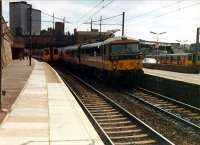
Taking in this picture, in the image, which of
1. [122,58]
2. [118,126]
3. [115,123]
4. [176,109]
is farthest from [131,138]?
[122,58]

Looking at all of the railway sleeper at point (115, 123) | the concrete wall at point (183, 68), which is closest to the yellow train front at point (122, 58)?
the concrete wall at point (183, 68)

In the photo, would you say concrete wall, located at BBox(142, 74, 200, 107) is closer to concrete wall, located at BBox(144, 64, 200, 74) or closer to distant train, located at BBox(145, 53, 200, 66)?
concrete wall, located at BBox(144, 64, 200, 74)

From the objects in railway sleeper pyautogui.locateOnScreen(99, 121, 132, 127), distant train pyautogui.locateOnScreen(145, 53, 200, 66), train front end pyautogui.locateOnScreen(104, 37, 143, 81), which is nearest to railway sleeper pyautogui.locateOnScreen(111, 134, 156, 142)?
railway sleeper pyautogui.locateOnScreen(99, 121, 132, 127)

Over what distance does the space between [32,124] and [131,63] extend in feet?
55.9

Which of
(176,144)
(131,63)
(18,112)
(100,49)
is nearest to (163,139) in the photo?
(176,144)

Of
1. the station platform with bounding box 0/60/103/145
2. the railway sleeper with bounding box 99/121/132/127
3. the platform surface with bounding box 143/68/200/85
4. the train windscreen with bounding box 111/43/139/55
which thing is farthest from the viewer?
the train windscreen with bounding box 111/43/139/55

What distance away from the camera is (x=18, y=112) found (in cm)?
1582

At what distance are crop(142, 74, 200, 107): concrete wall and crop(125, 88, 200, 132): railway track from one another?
3.10 ft

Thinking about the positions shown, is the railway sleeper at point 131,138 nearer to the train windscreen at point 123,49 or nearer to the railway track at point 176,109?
the railway track at point 176,109

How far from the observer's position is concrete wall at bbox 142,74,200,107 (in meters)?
22.2

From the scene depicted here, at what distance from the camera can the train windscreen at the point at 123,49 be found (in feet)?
97.7

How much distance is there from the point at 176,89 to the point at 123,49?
6283mm

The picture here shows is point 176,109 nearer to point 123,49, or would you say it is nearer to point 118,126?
point 118,126

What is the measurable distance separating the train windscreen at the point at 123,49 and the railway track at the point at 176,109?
3572 millimetres
